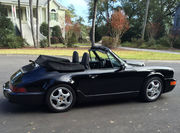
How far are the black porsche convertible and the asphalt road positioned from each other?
0.29 metres

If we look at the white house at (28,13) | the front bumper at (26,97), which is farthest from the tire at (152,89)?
the white house at (28,13)

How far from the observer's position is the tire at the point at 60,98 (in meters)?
3.26

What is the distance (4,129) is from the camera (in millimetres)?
2771

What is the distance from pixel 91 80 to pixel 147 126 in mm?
1464

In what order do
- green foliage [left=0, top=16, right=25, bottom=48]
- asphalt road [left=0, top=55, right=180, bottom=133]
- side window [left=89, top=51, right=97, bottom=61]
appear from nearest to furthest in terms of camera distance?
asphalt road [left=0, top=55, right=180, bottom=133], side window [left=89, top=51, right=97, bottom=61], green foliage [left=0, top=16, right=25, bottom=48]

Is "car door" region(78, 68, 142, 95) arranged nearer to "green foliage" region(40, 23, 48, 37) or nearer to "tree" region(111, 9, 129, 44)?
"tree" region(111, 9, 129, 44)

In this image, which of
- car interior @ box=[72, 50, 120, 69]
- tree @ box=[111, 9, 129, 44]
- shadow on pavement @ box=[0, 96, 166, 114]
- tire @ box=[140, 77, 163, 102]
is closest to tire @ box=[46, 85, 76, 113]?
shadow on pavement @ box=[0, 96, 166, 114]

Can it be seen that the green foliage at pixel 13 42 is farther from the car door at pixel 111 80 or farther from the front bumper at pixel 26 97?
the car door at pixel 111 80

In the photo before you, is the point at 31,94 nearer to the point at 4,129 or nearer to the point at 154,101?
the point at 4,129

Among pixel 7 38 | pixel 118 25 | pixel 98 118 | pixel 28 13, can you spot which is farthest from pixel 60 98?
pixel 28 13

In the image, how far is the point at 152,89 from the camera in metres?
3.99

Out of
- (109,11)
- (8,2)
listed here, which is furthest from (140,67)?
(109,11)

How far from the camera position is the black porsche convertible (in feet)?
10.4

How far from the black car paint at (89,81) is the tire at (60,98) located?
0.10m
